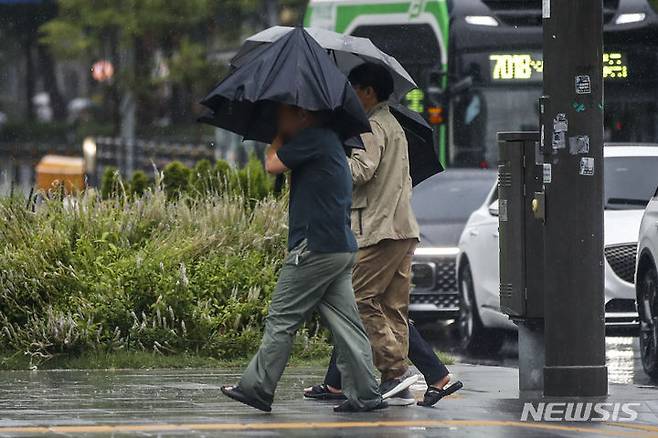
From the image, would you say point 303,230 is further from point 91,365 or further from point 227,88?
point 91,365

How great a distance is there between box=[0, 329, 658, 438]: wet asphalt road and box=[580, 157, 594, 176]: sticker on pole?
125 cm

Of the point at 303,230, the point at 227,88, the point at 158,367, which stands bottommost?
the point at 158,367

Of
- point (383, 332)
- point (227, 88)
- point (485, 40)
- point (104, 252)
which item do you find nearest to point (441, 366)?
point (383, 332)

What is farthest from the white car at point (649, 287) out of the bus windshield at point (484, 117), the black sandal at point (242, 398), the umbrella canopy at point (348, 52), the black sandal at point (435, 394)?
the bus windshield at point (484, 117)

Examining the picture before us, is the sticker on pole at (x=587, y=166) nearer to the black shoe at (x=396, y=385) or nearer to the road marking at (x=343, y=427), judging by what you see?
the black shoe at (x=396, y=385)

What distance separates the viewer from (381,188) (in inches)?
368

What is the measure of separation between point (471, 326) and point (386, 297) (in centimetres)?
597

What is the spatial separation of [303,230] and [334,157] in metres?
0.39

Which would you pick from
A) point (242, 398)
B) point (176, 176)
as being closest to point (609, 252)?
point (176, 176)

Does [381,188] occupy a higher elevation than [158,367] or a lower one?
higher

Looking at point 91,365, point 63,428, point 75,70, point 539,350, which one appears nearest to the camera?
point 63,428

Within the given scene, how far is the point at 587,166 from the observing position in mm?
9773

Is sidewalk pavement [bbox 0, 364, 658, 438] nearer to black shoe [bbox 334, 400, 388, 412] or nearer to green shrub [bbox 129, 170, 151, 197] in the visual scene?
black shoe [bbox 334, 400, 388, 412]

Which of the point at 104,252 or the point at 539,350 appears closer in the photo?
the point at 539,350
